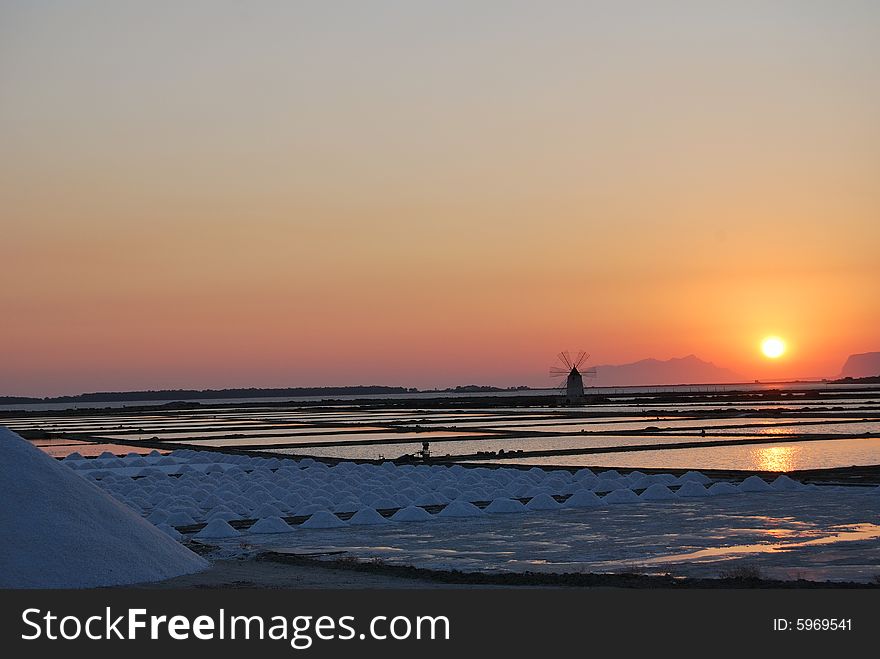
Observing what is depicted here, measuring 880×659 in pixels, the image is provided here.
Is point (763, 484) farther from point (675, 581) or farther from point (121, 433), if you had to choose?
point (121, 433)

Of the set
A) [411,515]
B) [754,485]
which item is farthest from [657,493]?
[411,515]

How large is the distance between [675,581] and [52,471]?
18.0ft

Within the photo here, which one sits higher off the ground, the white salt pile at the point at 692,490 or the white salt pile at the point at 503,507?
the white salt pile at the point at 692,490

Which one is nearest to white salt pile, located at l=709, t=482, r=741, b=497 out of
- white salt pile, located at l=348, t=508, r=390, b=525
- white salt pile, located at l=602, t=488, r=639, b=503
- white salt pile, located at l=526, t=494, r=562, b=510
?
white salt pile, located at l=602, t=488, r=639, b=503

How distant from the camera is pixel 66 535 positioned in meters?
9.12

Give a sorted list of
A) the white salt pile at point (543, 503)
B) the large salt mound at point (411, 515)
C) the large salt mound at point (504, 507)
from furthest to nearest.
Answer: the white salt pile at point (543, 503)
the large salt mound at point (504, 507)
the large salt mound at point (411, 515)

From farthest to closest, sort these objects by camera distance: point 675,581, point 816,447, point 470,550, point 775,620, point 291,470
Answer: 1. point 816,447
2. point 291,470
3. point 470,550
4. point 675,581
5. point 775,620

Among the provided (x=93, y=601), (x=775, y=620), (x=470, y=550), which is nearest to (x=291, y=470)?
(x=470, y=550)

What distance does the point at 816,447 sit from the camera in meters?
26.7

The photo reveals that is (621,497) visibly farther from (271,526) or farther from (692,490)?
(271,526)

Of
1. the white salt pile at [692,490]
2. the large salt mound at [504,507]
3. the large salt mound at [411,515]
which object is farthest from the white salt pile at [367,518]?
the white salt pile at [692,490]

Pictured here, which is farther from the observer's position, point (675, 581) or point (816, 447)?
point (816, 447)

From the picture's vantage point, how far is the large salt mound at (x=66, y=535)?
28.4 feet

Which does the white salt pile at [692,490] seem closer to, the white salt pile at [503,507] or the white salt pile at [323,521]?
the white salt pile at [503,507]
